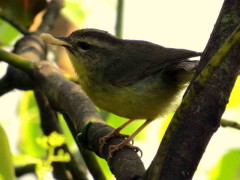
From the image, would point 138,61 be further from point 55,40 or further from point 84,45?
point 55,40

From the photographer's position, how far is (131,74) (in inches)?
136

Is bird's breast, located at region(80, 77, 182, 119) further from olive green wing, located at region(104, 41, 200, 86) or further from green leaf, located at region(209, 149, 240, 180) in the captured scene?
green leaf, located at region(209, 149, 240, 180)

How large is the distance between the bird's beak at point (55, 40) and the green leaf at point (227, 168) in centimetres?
124

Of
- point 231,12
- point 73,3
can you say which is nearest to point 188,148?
point 231,12

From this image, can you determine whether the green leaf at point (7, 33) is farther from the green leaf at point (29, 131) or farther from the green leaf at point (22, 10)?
the green leaf at point (29, 131)

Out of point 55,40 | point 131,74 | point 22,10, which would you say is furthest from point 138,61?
point 22,10

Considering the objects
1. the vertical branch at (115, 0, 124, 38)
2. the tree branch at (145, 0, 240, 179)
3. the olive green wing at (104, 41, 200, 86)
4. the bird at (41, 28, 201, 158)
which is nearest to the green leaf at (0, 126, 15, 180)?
the tree branch at (145, 0, 240, 179)

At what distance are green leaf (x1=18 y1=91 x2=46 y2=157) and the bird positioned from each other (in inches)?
15.5

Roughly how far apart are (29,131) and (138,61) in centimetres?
84

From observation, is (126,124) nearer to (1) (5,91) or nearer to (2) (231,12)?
(1) (5,91)

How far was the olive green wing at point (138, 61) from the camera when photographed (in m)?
3.31

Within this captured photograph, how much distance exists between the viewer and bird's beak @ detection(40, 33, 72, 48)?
Result: 127 inches

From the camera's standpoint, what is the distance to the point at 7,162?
79.0 inches

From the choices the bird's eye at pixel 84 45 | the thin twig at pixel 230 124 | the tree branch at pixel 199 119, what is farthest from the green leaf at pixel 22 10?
the tree branch at pixel 199 119
